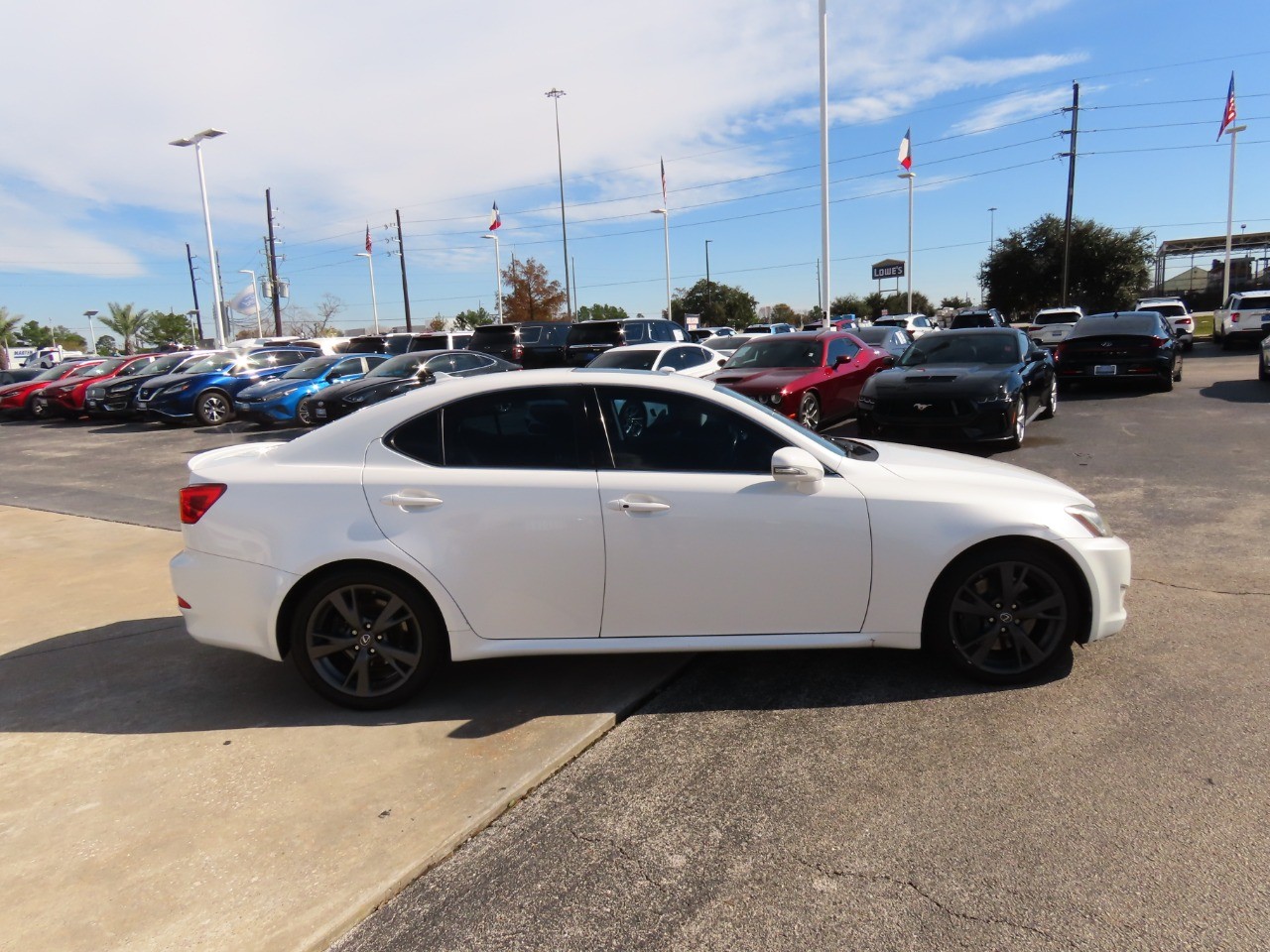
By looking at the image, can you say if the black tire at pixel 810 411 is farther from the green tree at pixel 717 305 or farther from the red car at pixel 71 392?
the green tree at pixel 717 305


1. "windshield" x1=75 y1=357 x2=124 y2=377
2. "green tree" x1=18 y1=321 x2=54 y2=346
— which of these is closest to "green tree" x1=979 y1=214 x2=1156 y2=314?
"windshield" x1=75 y1=357 x2=124 y2=377

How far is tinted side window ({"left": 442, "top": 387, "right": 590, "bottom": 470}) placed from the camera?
3.80m

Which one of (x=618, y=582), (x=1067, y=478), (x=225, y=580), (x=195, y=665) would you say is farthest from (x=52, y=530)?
(x=1067, y=478)

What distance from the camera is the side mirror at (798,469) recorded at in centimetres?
366

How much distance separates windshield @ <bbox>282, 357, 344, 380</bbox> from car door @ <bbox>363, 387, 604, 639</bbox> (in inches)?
573

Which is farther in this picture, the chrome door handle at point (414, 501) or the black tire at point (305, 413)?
the black tire at point (305, 413)

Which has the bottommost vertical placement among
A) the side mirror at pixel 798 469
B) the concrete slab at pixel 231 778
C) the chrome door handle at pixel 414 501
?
the concrete slab at pixel 231 778

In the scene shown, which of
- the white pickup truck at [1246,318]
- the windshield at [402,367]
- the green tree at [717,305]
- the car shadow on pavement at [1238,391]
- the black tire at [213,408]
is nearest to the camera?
the car shadow on pavement at [1238,391]

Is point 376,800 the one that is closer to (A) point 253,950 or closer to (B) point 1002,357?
(A) point 253,950

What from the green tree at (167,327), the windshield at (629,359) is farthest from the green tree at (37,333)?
the windshield at (629,359)

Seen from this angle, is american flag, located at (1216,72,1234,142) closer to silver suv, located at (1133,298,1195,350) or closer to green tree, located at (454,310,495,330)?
silver suv, located at (1133,298,1195,350)

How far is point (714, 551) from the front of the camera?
3670mm

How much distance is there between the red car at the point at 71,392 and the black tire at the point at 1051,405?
20.3 m

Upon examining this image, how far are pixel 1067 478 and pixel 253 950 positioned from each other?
8.13 metres
